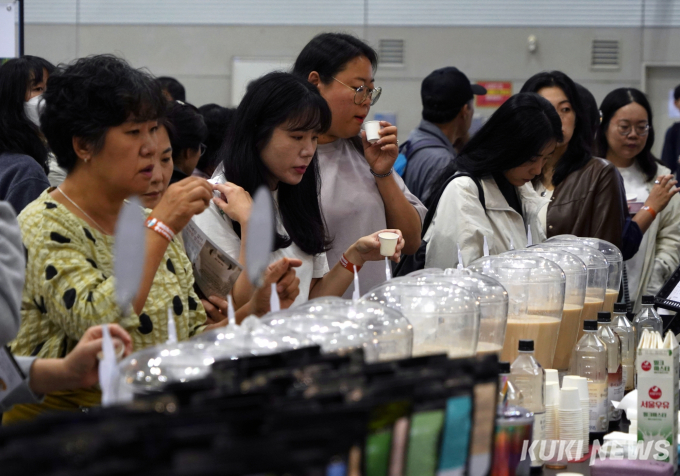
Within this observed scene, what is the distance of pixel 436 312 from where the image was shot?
5.33ft

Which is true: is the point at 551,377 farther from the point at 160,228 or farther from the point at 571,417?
the point at 160,228

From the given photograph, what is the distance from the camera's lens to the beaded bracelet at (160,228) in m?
1.65

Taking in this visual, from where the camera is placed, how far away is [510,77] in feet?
23.1

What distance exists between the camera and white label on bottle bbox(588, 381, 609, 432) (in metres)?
1.82

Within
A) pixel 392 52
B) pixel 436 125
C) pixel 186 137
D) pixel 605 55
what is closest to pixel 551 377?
pixel 186 137

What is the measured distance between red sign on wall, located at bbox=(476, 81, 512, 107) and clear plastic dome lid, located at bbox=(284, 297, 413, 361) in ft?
19.2

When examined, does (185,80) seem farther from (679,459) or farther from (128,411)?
(128,411)

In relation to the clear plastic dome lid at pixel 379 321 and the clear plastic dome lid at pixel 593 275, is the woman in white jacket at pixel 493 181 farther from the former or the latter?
the clear plastic dome lid at pixel 379 321

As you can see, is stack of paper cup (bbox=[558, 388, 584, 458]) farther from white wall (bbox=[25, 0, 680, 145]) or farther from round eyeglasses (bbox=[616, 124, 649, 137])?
white wall (bbox=[25, 0, 680, 145])

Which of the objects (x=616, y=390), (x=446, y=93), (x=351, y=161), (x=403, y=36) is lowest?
(x=616, y=390)

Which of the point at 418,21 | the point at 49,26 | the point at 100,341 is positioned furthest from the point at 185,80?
the point at 100,341

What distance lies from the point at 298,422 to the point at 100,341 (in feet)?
1.88

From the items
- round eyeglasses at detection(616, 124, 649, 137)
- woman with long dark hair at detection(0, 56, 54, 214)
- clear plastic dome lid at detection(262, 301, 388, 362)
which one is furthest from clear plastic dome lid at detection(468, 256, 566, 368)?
round eyeglasses at detection(616, 124, 649, 137)

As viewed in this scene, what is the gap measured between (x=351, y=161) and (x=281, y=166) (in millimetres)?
528
